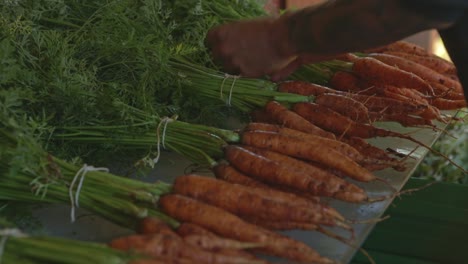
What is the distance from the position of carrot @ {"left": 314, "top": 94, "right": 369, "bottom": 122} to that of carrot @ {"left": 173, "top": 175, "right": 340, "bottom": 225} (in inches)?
27.3

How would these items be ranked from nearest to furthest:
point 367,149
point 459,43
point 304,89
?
1. point 459,43
2. point 367,149
3. point 304,89

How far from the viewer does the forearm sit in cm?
145

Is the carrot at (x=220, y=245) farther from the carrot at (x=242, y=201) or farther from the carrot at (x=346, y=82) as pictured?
the carrot at (x=346, y=82)

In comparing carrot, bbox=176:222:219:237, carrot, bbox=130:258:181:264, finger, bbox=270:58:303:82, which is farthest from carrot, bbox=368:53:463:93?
carrot, bbox=130:258:181:264

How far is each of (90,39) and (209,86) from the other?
511 mm

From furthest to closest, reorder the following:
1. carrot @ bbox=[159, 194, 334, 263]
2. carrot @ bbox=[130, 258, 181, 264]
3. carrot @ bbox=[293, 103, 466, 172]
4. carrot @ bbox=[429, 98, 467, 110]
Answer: carrot @ bbox=[429, 98, 467, 110]
carrot @ bbox=[293, 103, 466, 172]
carrot @ bbox=[159, 194, 334, 263]
carrot @ bbox=[130, 258, 181, 264]

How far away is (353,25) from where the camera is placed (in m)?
1.55

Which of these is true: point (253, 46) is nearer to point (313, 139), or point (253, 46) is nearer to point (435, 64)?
point (313, 139)

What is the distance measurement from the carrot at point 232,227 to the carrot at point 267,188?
5.5 inches

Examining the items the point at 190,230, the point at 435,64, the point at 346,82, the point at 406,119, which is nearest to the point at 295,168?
the point at 190,230

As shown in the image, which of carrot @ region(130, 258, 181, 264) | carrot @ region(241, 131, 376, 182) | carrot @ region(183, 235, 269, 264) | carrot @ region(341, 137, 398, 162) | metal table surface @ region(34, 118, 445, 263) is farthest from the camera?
carrot @ region(341, 137, 398, 162)

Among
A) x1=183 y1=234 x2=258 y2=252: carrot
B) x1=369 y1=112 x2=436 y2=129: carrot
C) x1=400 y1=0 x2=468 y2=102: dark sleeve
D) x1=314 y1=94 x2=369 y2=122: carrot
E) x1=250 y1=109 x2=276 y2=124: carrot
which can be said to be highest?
x1=400 y1=0 x2=468 y2=102: dark sleeve

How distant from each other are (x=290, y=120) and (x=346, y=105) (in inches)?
9.6

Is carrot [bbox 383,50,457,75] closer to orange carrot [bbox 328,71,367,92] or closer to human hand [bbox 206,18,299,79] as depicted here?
orange carrot [bbox 328,71,367,92]
